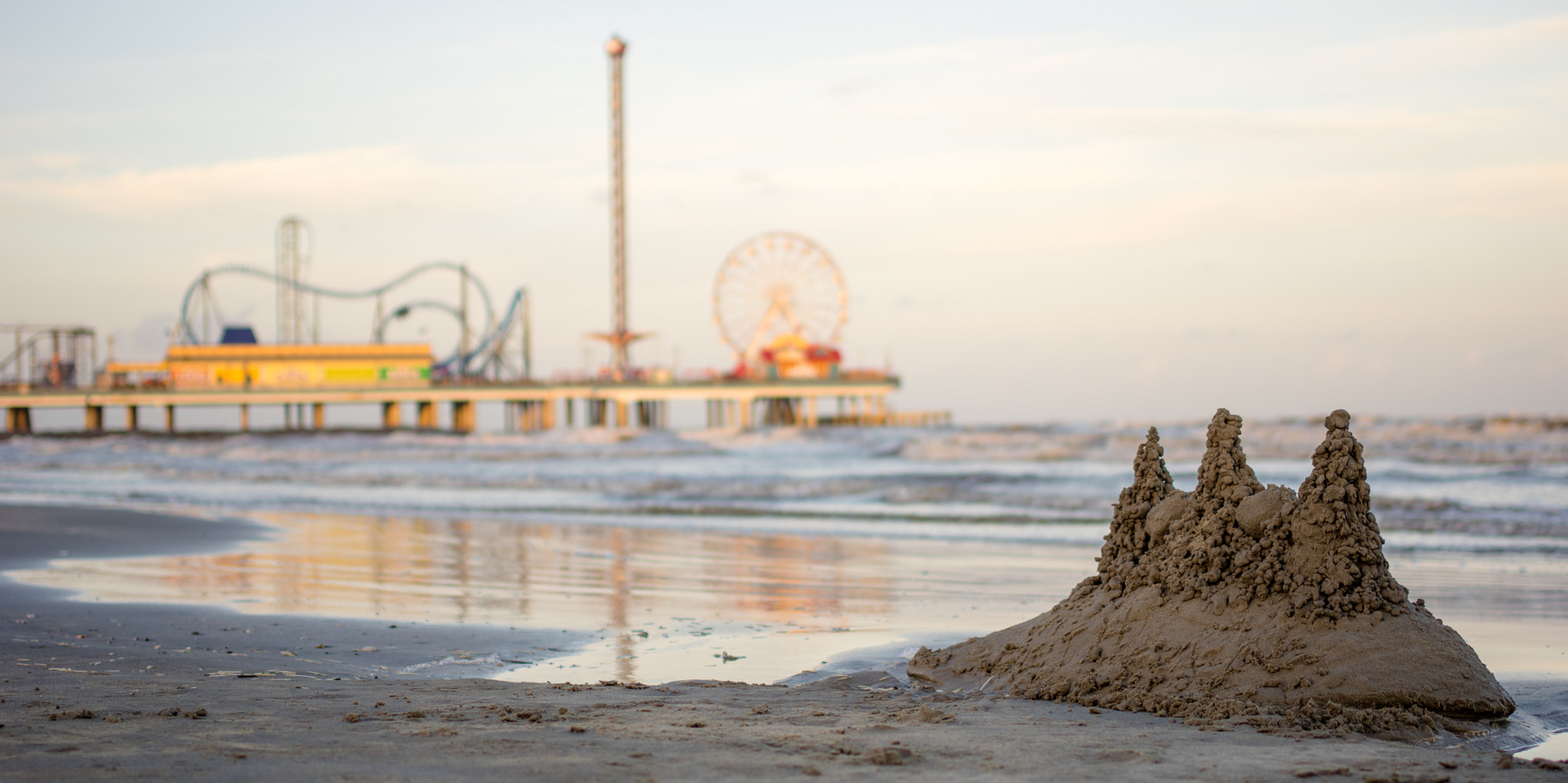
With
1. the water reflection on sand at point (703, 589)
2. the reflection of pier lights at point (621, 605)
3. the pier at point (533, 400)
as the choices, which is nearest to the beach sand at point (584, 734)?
the reflection of pier lights at point (621, 605)

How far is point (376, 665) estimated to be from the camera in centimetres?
669

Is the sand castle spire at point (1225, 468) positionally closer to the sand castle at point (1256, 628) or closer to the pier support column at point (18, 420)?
the sand castle at point (1256, 628)

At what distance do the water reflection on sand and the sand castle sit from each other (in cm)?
159

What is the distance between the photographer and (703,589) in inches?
403

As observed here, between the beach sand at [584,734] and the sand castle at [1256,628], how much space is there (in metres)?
0.27

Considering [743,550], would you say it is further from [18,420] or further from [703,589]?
[18,420]

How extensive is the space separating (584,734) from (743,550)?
945cm

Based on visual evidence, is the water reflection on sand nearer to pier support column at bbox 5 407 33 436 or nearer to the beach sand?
the beach sand

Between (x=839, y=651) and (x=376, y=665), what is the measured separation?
2.64 metres

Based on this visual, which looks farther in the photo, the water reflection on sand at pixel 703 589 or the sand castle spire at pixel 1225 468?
the water reflection on sand at pixel 703 589

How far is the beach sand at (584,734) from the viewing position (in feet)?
12.9

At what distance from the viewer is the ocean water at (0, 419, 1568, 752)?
7832 mm

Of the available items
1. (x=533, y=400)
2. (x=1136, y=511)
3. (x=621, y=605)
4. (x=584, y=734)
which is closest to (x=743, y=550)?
(x=621, y=605)

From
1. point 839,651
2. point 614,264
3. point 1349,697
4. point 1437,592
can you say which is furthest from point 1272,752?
point 614,264
